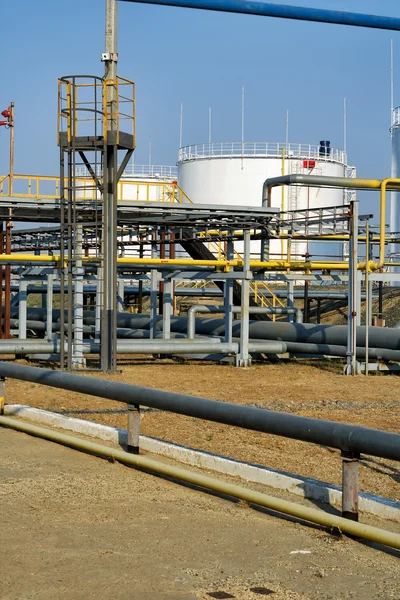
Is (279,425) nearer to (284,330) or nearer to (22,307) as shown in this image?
(284,330)

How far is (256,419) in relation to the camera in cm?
591

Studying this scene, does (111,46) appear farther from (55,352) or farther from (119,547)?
(119,547)

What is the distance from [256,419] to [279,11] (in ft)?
11.4

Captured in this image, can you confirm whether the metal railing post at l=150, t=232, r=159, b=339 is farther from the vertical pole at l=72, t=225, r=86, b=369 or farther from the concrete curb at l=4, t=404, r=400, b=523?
the concrete curb at l=4, t=404, r=400, b=523

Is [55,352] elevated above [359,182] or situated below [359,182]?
below

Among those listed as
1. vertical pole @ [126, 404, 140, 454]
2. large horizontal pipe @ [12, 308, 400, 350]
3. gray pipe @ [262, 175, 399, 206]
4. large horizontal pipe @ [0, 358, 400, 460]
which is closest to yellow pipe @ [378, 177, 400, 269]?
gray pipe @ [262, 175, 399, 206]

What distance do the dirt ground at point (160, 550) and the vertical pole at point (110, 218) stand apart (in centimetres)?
988

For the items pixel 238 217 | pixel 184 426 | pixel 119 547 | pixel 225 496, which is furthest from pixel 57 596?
pixel 238 217

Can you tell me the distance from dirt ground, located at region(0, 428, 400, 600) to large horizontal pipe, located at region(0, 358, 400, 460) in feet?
1.67

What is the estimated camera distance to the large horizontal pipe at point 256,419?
5.12 meters

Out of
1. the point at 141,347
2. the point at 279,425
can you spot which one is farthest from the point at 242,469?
the point at 141,347

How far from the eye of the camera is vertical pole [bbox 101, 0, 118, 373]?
16.2 metres

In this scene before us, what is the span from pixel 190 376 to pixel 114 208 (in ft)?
11.4

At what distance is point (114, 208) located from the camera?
1661 centimetres
